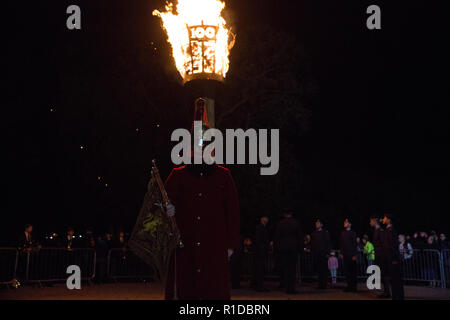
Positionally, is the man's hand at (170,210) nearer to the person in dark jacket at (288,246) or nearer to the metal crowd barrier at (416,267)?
the person in dark jacket at (288,246)

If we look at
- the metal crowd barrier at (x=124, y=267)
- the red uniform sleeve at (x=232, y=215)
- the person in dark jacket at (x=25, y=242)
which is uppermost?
the red uniform sleeve at (x=232, y=215)

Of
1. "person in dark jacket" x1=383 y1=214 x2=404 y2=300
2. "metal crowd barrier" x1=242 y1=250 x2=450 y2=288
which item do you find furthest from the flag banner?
"metal crowd barrier" x1=242 y1=250 x2=450 y2=288

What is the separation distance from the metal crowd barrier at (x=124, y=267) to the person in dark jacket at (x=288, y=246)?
7000mm

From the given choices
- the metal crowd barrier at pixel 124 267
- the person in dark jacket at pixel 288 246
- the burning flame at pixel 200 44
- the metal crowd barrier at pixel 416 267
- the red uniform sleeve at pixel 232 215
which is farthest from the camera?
the metal crowd barrier at pixel 124 267

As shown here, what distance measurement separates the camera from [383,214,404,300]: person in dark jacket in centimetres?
1153

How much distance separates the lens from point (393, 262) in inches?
460

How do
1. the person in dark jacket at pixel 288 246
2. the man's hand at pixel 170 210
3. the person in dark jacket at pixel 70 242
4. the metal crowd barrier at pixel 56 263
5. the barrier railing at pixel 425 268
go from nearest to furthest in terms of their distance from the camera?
1. the man's hand at pixel 170 210
2. the person in dark jacket at pixel 288 246
3. the metal crowd barrier at pixel 56 263
4. the barrier railing at pixel 425 268
5. the person in dark jacket at pixel 70 242

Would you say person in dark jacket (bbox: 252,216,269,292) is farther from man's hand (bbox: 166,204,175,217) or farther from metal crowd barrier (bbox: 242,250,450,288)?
man's hand (bbox: 166,204,175,217)

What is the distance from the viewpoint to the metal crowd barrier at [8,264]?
48.0ft

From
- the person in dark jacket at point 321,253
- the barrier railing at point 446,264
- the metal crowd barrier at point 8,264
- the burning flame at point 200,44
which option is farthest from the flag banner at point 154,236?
the barrier railing at point 446,264

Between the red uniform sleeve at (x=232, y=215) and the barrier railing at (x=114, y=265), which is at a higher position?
the red uniform sleeve at (x=232, y=215)
